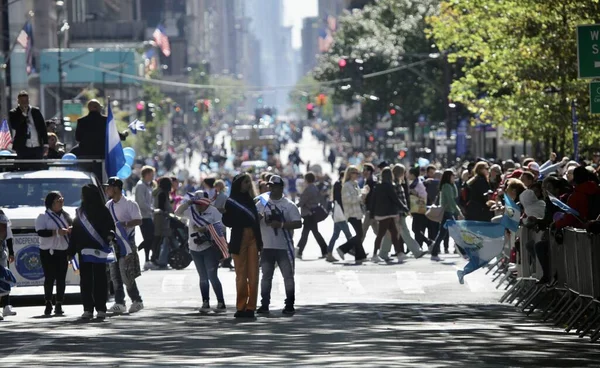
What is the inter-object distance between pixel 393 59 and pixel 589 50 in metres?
62.5

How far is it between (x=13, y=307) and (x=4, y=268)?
2.81 meters

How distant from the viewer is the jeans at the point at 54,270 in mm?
20625

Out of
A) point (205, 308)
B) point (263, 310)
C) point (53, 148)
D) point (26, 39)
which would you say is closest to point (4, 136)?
point (53, 148)

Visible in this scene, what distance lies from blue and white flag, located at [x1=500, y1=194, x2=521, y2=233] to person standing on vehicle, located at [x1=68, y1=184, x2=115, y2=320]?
557 cm

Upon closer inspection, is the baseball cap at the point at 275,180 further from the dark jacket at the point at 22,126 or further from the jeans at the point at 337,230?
the jeans at the point at 337,230

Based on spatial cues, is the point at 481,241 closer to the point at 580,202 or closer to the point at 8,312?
the point at 580,202

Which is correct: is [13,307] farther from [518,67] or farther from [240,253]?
[518,67]

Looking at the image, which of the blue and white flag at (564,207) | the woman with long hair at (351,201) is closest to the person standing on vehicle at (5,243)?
the blue and white flag at (564,207)

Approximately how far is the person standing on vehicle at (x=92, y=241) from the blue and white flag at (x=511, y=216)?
5570 mm

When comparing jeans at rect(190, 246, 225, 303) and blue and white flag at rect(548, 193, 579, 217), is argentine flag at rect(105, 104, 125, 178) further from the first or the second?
blue and white flag at rect(548, 193, 579, 217)

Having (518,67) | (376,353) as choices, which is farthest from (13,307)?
(518,67)

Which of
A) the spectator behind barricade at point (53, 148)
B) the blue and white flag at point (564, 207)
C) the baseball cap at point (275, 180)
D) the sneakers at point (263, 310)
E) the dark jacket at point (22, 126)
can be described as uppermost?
the dark jacket at point (22, 126)

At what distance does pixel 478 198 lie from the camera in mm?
29578

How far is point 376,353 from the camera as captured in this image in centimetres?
1479
